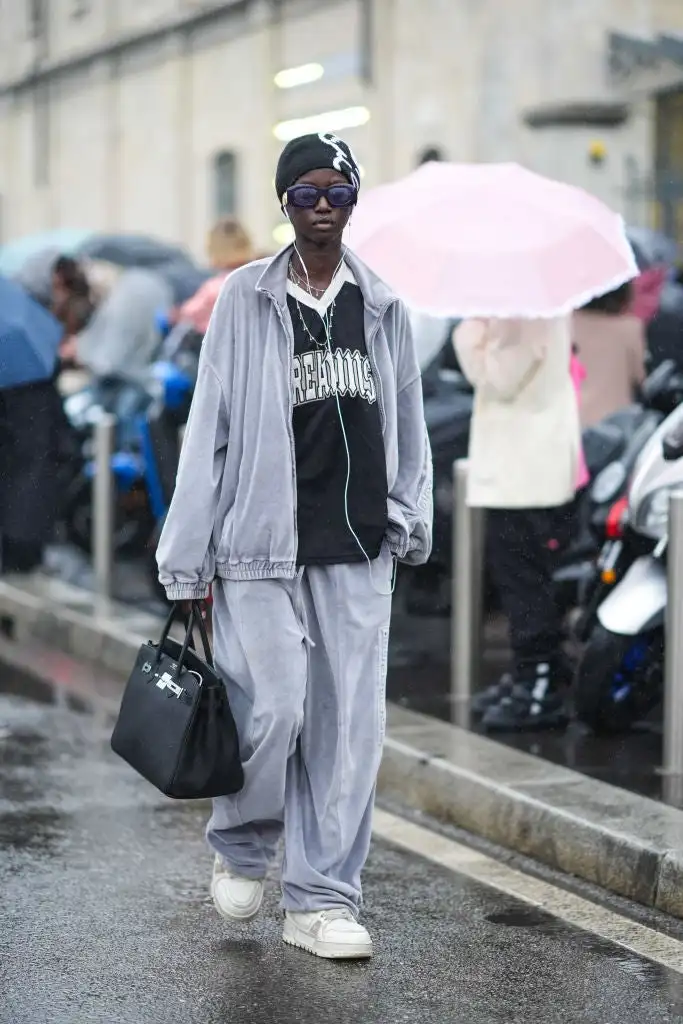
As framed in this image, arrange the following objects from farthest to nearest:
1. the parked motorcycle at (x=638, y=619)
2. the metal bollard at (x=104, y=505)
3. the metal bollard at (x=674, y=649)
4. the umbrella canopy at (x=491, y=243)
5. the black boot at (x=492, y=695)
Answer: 1. the metal bollard at (x=104, y=505)
2. the black boot at (x=492, y=695)
3. the umbrella canopy at (x=491, y=243)
4. the parked motorcycle at (x=638, y=619)
5. the metal bollard at (x=674, y=649)

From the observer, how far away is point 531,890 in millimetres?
6035

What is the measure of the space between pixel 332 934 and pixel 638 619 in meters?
2.64

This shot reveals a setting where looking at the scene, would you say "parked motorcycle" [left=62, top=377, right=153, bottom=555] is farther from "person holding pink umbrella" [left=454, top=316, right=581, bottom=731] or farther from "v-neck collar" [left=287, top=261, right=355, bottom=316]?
"v-neck collar" [left=287, top=261, right=355, bottom=316]

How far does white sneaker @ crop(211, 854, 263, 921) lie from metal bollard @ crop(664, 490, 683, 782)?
6.61 feet

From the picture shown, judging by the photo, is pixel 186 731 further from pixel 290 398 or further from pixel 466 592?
pixel 466 592

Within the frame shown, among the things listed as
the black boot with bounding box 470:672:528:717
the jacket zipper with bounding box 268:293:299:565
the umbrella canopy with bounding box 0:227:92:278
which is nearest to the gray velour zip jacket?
the jacket zipper with bounding box 268:293:299:565

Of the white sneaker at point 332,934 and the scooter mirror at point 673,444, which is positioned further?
the scooter mirror at point 673,444

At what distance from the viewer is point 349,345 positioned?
5.19 metres

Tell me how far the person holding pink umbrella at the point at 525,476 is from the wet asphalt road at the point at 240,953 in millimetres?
1643

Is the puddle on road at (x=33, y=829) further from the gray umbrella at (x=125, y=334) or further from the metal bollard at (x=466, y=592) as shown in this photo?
the gray umbrella at (x=125, y=334)

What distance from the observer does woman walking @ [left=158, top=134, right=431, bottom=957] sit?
16.7 feet

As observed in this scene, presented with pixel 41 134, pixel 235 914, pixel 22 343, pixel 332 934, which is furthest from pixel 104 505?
pixel 41 134

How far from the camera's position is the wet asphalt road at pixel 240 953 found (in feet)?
15.7

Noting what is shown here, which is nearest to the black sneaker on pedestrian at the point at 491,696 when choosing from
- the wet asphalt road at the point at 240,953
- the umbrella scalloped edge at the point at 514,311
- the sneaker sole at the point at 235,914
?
the umbrella scalloped edge at the point at 514,311
